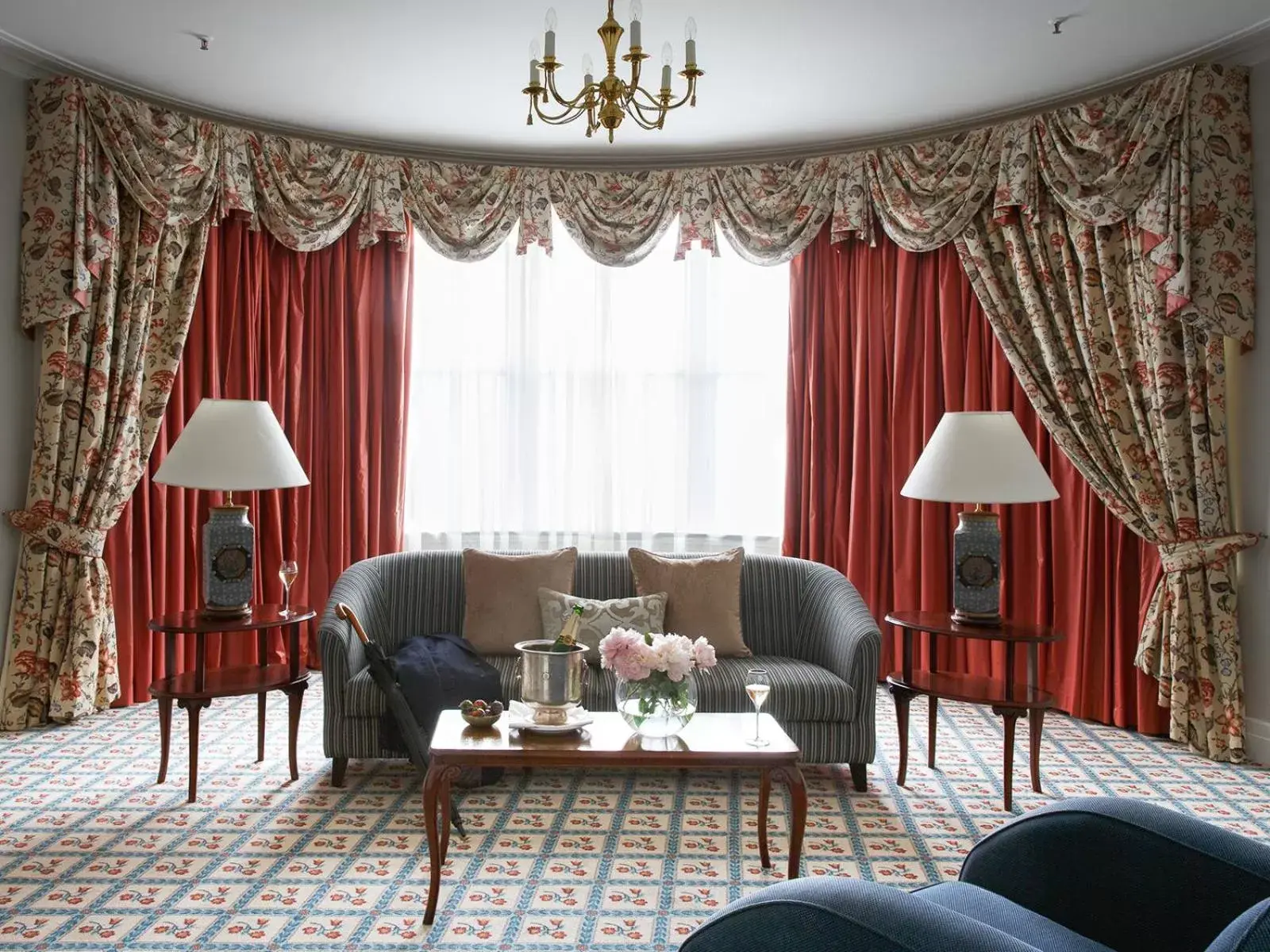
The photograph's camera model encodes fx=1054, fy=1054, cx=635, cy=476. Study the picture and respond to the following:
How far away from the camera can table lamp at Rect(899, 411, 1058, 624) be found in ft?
12.5

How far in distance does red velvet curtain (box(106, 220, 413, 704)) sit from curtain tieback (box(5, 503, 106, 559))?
47cm

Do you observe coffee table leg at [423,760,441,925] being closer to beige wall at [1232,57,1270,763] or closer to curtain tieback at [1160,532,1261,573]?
curtain tieback at [1160,532,1261,573]

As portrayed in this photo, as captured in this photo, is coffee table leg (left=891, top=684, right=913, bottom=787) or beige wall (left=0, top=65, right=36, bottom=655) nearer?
coffee table leg (left=891, top=684, right=913, bottom=787)

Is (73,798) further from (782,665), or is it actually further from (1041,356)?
(1041,356)

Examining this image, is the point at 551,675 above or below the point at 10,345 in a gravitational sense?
below

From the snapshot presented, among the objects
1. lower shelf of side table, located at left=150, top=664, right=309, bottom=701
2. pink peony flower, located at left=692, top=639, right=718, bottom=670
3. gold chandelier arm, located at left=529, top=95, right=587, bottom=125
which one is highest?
gold chandelier arm, located at left=529, top=95, right=587, bottom=125

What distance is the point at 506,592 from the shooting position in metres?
4.30

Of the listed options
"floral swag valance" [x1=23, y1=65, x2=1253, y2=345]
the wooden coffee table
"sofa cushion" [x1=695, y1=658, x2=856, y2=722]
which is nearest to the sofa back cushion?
"sofa cushion" [x1=695, y1=658, x2=856, y2=722]

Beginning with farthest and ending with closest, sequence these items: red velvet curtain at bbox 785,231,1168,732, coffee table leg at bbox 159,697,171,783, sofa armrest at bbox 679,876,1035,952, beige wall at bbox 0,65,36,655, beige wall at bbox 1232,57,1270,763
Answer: red velvet curtain at bbox 785,231,1168,732 → beige wall at bbox 0,65,36,655 → beige wall at bbox 1232,57,1270,763 → coffee table leg at bbox 159,697,171,783 → sofa armrest at bbox 679,876,1035,952

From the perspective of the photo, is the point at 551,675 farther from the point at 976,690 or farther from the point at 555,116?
the point at 555,116

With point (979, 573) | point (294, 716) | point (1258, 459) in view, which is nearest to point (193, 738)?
point (294, 716)

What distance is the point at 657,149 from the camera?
540cm

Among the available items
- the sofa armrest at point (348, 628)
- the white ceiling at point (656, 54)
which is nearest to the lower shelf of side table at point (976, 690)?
the sofa armrest at point (348, 628)

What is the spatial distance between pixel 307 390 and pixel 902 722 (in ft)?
11.2
